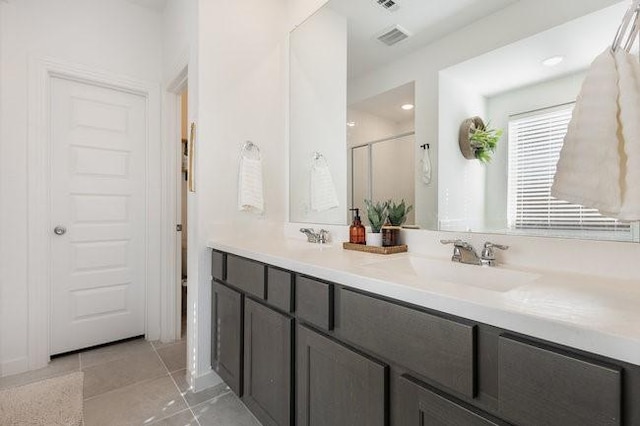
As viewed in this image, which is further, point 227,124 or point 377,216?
point 227,124

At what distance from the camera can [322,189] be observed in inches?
77.4

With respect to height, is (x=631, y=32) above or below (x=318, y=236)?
above

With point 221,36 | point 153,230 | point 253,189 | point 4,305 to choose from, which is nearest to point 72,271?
point 4,305

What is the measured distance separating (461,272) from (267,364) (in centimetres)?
86

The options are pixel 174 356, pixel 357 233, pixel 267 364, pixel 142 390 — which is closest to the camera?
pixel 267 364

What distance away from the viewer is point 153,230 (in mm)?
2537

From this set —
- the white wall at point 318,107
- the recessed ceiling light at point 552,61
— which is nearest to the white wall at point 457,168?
the recessed ceiling light at point 552,61

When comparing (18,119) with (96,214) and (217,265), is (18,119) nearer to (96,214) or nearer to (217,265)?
(96,214)

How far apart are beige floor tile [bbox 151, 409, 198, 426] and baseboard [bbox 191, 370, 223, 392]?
19cm

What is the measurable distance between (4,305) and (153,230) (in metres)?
0.95

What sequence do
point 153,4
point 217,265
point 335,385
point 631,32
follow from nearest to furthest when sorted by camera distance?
point 631,32
point 335,385
point 217,265
point 153,4

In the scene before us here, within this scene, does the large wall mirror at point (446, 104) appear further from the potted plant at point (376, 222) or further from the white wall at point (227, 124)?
the white wall at point (227, 124)

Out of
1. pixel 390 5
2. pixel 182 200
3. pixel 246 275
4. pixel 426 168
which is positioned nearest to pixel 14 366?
pixel 182 200

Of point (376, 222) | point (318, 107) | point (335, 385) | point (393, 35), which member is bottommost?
point (335, 385)
